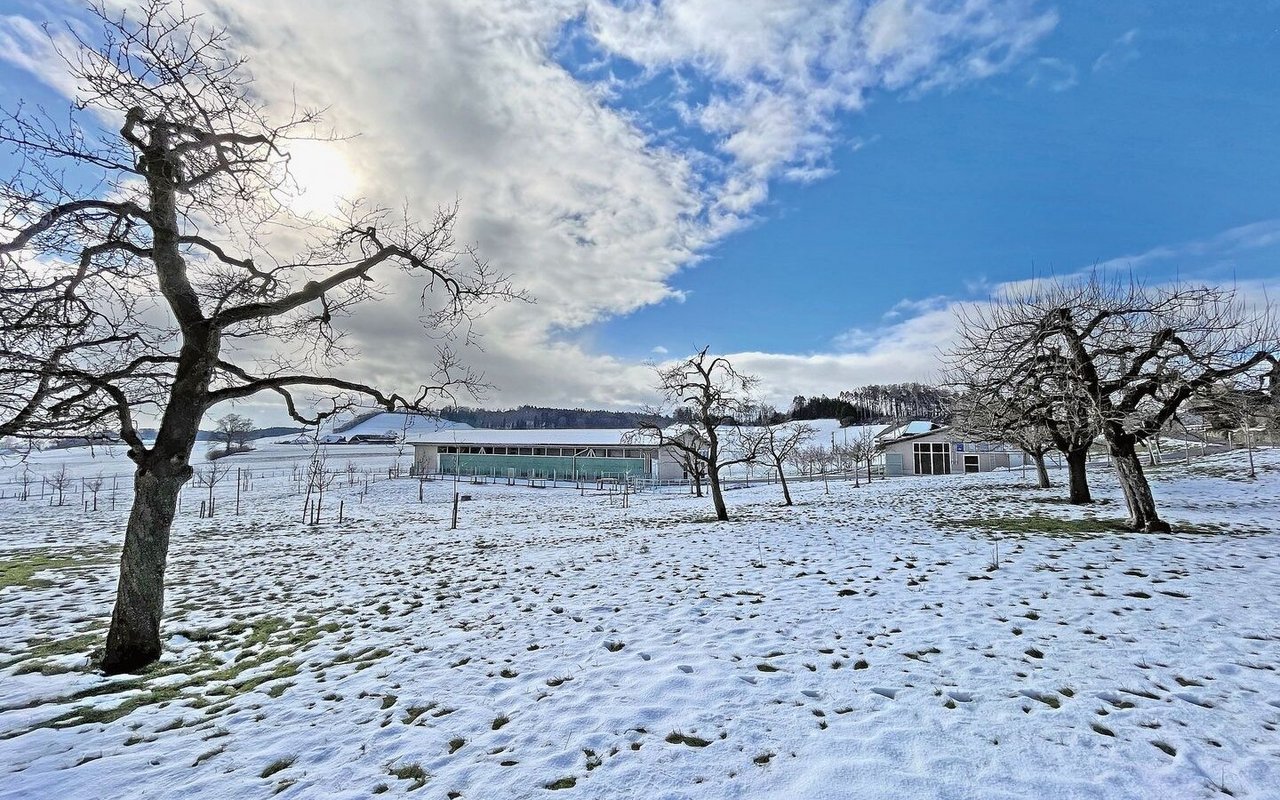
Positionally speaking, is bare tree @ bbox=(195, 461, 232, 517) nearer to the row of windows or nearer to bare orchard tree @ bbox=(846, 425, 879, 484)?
the row of windows

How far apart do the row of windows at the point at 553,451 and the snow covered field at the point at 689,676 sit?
35615 mm

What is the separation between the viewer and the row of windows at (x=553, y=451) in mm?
47312

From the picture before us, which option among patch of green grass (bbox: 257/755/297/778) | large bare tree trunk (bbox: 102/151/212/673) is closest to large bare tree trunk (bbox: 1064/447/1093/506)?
patch of green grass (bbox: 257/755/297/778)

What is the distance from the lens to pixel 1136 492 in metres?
11.8

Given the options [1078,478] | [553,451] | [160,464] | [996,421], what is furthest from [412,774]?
[553,451]

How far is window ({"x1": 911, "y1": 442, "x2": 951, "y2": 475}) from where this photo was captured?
154 ft

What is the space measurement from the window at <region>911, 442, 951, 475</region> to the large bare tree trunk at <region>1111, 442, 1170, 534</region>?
38166 millimetres

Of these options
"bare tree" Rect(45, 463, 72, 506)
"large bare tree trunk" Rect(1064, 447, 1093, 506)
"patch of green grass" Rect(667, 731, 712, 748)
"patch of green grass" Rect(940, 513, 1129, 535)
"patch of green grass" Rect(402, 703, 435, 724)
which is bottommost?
"bare tree" Rect(45, 463, 72, 506)

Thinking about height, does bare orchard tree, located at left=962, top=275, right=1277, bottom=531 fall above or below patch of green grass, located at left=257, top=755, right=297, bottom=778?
above

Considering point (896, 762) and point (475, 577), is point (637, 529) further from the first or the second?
point (896, 762)

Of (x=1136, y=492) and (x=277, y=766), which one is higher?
(x=1136, y=492)

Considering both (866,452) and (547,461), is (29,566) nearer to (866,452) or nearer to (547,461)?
(547,461)

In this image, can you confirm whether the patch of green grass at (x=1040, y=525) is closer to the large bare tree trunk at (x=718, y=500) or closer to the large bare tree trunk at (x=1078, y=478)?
the large bare tree trunk at (x=1078, y=478)

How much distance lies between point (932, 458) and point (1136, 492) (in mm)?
39382
